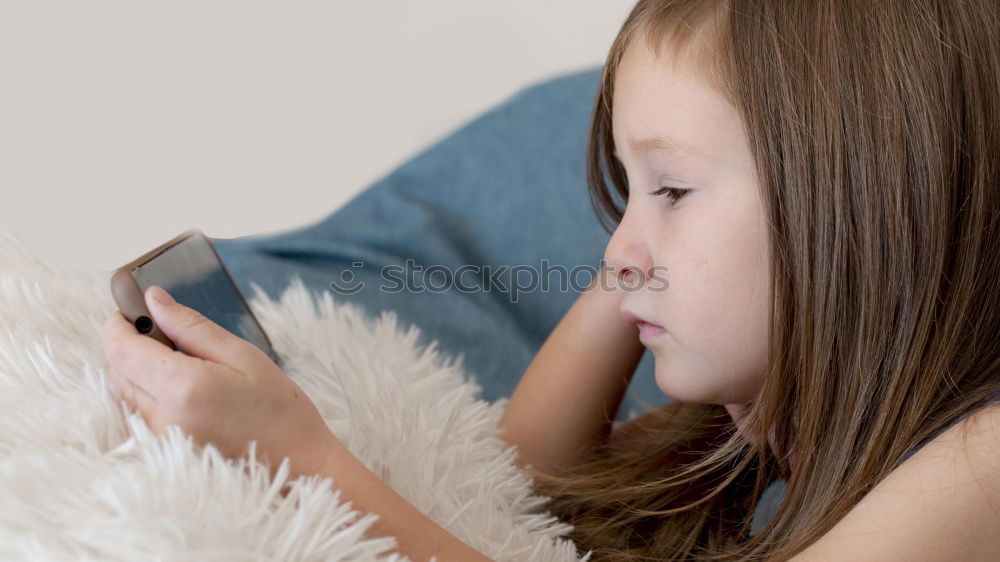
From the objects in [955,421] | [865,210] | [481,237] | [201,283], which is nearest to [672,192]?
[865,210]

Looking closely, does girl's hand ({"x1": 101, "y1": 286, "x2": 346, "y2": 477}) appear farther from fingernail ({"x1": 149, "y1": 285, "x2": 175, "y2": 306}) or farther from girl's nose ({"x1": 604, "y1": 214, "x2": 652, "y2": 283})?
girl's nose ({"x1": 604, "y1": 214, "x2": 652, "y2": 283})

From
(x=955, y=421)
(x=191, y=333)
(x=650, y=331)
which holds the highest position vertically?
(x=191, y=333)

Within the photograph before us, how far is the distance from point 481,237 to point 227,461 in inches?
29.7

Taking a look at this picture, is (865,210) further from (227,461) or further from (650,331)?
(227,461)

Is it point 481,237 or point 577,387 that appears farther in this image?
point 481,237

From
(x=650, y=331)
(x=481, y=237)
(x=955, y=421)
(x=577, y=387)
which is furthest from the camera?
(x=481, y=237)

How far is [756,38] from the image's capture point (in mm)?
662

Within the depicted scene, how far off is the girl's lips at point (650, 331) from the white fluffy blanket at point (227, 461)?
0.50 feet

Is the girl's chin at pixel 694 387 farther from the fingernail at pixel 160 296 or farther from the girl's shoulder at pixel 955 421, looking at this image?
the fingernail at pixel 160 296

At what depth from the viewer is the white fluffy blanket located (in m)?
0.48

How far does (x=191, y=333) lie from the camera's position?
559mm

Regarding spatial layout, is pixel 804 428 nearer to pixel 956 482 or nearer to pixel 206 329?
pixel 956 482

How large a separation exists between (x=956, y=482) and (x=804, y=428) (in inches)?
4.8

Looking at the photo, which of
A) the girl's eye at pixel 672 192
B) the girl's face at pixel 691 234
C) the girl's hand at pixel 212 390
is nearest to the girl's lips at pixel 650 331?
the girl's face at pixel 691 234
